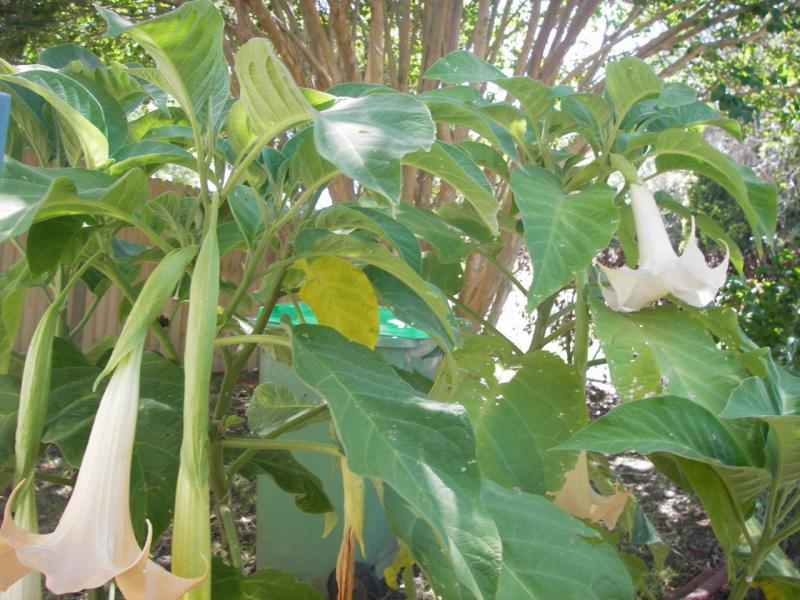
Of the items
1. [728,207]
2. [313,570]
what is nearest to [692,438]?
[313,570]

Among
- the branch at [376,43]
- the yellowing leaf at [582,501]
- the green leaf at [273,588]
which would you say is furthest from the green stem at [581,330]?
the branch at [376,43]

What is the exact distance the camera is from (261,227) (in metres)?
0.87

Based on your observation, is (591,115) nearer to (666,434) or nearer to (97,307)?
(666,434)

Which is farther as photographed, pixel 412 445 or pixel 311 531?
pixel 311 531

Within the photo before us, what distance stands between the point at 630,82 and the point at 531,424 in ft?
1.55

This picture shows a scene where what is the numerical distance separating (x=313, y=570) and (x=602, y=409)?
2.47 m

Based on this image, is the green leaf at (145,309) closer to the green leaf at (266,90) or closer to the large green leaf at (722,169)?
the green leaf at (266,90)

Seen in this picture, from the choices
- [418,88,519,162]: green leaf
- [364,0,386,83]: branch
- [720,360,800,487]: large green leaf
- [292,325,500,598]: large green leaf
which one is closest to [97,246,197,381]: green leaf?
[292,325,500,598]: large green leaf

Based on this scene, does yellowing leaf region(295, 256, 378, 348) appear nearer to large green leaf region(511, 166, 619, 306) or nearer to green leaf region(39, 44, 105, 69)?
large green leaf region(511, 166, 619, 306)

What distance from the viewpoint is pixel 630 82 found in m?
1.01

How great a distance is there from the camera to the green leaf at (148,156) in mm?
771

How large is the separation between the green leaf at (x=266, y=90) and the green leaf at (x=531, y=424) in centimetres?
42

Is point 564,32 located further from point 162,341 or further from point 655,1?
point 162,341

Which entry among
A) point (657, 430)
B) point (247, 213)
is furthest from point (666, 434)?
point (247, 213)
